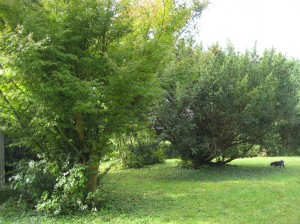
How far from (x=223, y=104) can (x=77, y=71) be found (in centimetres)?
542

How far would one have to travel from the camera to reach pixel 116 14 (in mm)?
5465

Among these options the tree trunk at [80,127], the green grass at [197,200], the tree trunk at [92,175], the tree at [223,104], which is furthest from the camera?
the tree at [223,104]

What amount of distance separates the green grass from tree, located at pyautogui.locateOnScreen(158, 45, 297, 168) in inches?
45.5

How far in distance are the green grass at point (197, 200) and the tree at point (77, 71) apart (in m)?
0.89

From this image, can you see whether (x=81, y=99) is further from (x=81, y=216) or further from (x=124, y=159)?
(x=124, y=159)

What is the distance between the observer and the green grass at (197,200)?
5098 millimetres

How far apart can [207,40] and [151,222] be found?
810cm

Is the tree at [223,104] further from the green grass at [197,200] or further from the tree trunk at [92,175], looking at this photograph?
the tree trunk at [92,175]

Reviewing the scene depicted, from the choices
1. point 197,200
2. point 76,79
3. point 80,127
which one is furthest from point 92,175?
point 197,200

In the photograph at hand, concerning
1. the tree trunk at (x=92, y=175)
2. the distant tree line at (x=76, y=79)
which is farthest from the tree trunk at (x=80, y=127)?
the tree trunk at (x=92, y=175)

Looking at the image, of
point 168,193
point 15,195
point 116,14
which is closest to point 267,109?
point 168,193

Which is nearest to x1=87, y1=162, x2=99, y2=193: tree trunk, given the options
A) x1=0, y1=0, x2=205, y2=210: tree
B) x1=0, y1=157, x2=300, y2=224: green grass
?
x1=0, y1=0, x2=205, y2=210: tree

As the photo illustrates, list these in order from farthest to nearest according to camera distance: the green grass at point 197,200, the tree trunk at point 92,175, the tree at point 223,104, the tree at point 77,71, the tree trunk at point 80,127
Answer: the tree at point 223,104
the tree trunk at point 92,175
the tree trunk at point 80,127
the green grass at point 197,200
the tree at point 77,71

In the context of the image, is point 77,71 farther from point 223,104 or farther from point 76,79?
point 223,104
